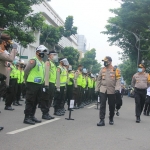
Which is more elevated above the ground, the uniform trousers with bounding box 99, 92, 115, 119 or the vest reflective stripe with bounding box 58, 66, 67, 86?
the vest reflective stripe with bounding box 58, 66, 67, 86

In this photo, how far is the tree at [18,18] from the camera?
74.7 ft

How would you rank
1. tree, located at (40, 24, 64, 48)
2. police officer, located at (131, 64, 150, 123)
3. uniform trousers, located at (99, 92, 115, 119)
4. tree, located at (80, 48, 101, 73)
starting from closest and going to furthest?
uniform trousers, located at (99, 92, 115, 119)
police officer, located at (131, 64, 150, 123)
tree, located at (40, 24, 64, 48)
tree, located at (80, 48, 101, 73)

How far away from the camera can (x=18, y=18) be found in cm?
2345

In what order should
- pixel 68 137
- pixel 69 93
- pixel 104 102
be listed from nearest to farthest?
pixel 68 137 → pixel 104 102 → pixel 69 93

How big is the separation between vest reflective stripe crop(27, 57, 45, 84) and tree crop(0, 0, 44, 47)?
14.7 m

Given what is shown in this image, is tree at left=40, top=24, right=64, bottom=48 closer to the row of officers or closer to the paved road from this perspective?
the row of officers

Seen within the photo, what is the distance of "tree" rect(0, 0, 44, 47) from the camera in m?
22.8

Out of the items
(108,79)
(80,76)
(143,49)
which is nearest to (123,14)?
(143,49)

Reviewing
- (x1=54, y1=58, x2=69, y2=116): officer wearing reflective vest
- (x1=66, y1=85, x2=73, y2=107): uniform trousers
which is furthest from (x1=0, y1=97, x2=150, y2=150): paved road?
(x1=66, y1=85, x2=73, y2=107): uniform trousers

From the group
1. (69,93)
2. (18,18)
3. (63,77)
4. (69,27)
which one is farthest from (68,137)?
(69,27)

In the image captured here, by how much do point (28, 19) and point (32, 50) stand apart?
29.4 m

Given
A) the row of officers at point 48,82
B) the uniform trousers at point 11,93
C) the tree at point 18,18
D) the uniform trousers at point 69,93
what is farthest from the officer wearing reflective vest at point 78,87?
the tree at point 18,18

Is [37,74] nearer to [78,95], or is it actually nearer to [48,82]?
[48,82]

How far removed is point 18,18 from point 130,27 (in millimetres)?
21530
